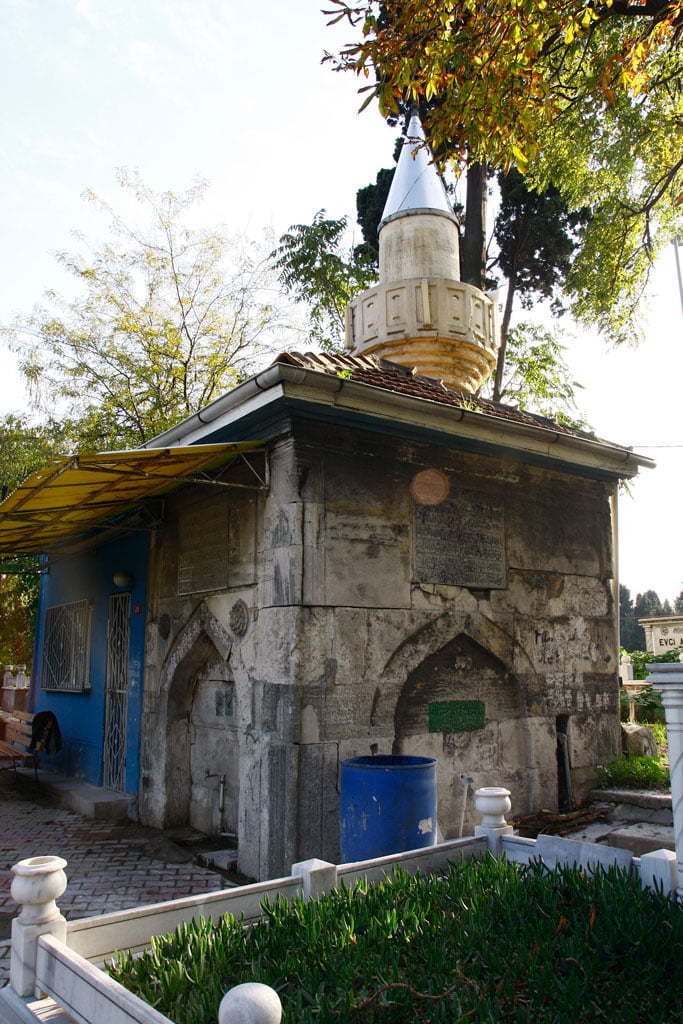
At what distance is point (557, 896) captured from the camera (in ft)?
11.7

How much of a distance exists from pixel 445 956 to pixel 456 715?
359cm

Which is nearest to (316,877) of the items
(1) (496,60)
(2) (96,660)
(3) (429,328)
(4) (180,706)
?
(4) (180,706)

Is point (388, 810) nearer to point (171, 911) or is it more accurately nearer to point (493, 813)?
point (493, 813)

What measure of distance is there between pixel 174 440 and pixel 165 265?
34.6 ft

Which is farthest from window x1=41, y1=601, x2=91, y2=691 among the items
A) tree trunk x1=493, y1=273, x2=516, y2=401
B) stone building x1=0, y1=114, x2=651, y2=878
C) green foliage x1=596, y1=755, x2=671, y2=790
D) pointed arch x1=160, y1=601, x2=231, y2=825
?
tree trunk x1=493, y1=273, x2=516, y2=401

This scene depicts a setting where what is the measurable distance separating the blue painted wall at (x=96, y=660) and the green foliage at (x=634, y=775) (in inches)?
184

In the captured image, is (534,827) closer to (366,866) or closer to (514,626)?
(514,626)

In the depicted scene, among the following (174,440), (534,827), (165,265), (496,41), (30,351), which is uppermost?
(165,265)

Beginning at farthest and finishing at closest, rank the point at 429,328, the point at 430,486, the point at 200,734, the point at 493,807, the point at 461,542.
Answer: the point at 429,328, the point at 200,734, the point at 461,542, the point at 430,486, the point at 493,807

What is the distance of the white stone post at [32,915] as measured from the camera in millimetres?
2857

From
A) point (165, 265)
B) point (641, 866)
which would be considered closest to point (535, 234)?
point (165, 265)

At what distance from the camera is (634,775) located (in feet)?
23.7

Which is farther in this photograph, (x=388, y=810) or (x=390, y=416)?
(x=390, y=416)

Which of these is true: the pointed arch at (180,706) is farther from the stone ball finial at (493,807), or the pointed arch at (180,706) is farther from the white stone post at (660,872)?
the white stone post at (660,872)
